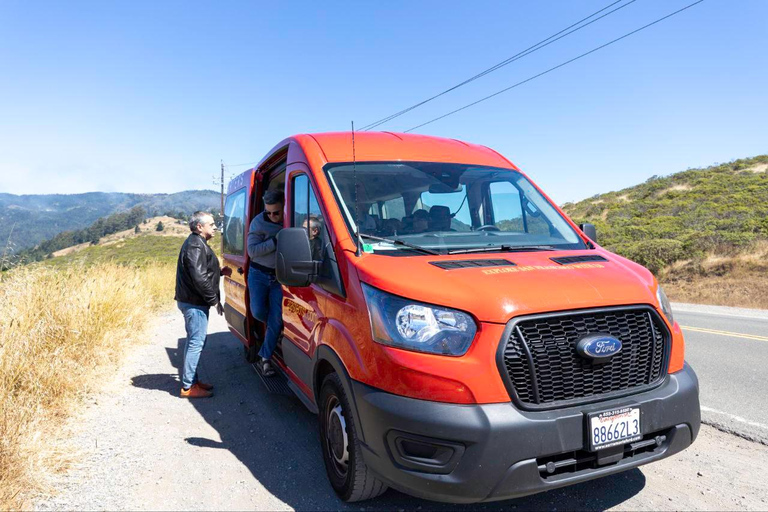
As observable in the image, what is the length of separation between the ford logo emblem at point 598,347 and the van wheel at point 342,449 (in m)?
1.28

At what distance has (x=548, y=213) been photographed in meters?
3.96

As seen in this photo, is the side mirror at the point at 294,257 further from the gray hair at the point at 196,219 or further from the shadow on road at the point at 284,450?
the gray hair at the point at 196,219

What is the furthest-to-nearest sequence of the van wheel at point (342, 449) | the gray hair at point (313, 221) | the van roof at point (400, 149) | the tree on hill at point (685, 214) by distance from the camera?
1. the tree on hill at point (685, 214)
2. the van roof at point (400, 149)
3. the gray hair at point (313, 221)
4. the van wheel at point (342, 449)

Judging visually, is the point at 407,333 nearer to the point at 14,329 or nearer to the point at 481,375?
the point at 481,375

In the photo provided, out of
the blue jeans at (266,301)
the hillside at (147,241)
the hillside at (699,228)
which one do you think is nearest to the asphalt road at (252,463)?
the blue jeans at (266,301)

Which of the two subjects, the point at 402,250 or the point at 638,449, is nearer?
the point at 638,449

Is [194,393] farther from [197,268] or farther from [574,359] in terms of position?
[574,359]

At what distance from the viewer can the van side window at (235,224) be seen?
6484 mm

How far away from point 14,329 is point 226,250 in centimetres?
319

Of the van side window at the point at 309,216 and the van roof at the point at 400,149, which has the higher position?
the van roof at the point at 400,149

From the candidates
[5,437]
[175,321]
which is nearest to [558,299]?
[5,437]

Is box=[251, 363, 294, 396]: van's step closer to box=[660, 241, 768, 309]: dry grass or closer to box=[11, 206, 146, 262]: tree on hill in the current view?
box=[660, 241, 768, 309]: dry grass

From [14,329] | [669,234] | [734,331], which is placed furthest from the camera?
[669,234]

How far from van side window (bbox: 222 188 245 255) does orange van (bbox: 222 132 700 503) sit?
10.4 ft
